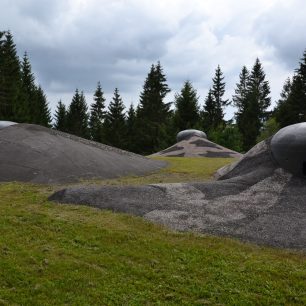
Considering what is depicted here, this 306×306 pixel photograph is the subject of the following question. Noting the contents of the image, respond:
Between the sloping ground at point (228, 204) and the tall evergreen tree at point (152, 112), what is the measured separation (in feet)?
130

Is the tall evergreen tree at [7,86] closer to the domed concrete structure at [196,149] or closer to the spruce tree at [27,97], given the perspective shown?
the spruce tree at [27,97]

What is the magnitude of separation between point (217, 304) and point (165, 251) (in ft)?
6.18

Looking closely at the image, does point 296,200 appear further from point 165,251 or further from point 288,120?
point 288,120

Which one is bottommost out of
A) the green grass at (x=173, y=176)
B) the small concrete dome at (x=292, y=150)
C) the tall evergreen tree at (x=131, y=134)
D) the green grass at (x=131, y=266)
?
the green grass at (x=131, y=266)

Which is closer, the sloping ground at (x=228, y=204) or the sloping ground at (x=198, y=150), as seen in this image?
the sloping ground at (x=228, y=204)

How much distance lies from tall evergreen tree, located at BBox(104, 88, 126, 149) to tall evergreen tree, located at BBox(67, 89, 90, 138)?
5.67 metres

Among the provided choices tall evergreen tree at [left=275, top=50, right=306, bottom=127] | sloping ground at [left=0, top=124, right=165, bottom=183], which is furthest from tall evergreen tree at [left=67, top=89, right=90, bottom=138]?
sloping ground at [left=0, top=124, right=165, bottom=183]

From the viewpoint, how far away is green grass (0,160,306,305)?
19.5ft

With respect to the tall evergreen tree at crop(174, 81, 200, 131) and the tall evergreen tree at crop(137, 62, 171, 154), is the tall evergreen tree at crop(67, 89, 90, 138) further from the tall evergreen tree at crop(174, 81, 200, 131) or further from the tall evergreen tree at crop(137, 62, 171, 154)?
the tall evergreen tree at crop(174, 81, 200, 131)

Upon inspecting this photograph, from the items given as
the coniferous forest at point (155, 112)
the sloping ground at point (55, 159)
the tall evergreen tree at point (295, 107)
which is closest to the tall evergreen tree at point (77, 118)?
the coniferous forest at point (155, 112)

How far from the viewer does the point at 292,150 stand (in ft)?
41.8

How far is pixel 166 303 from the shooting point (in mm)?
5785

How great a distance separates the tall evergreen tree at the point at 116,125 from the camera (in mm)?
54719

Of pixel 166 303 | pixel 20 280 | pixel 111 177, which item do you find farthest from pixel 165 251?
pixel 111 177
